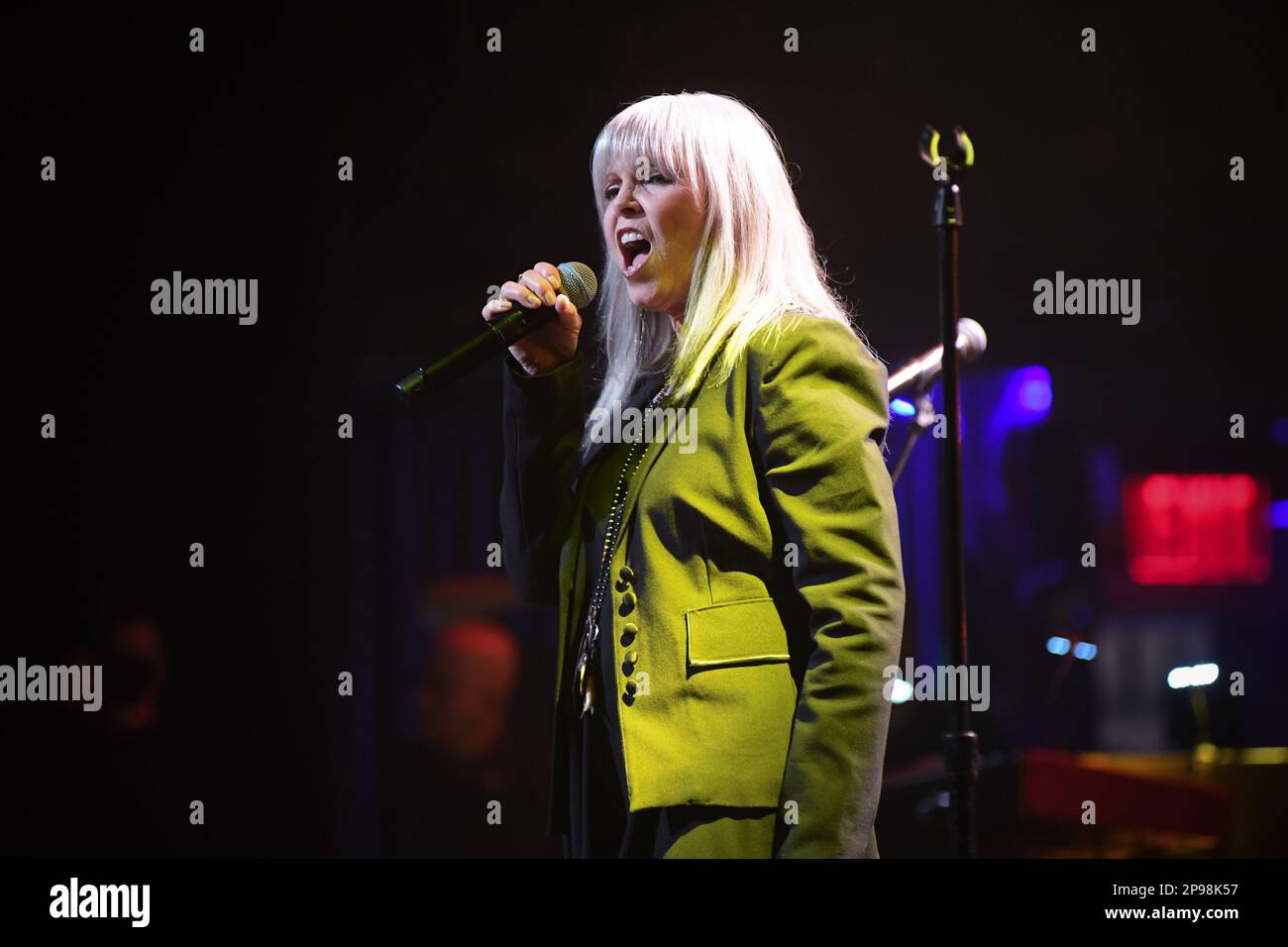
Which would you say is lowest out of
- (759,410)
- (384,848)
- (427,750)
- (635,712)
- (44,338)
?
(384,848)

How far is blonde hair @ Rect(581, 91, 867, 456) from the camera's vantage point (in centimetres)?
169

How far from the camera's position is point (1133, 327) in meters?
3.34

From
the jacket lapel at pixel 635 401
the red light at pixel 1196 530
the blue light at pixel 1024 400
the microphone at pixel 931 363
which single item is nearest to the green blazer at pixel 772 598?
the jacket lapel at pixel 635 401

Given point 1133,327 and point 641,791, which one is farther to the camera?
point 1133,327

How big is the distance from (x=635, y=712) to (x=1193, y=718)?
240 centimetres

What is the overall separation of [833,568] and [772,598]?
0.39 ft

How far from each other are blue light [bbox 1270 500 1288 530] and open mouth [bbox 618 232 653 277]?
2063 millimetres

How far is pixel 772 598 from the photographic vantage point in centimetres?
158

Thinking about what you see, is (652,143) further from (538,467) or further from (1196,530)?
(1196,530)

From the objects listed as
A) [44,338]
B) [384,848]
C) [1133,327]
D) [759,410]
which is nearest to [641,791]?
[759,410]

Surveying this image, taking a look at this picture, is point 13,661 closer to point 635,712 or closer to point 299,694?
point 299,694
